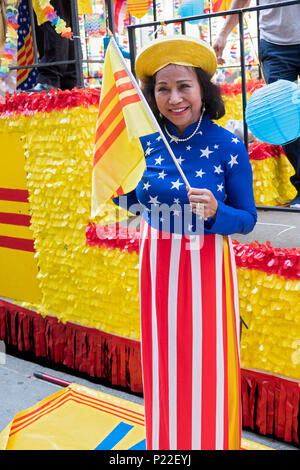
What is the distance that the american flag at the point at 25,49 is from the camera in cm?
414

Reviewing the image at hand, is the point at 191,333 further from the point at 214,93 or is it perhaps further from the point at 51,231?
the point at 51,231

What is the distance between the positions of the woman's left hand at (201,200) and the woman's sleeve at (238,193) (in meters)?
0.07

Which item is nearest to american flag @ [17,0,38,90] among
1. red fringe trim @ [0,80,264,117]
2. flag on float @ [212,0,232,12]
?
red fringe trim @ [0,80,264,117]

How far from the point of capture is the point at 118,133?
1.59m

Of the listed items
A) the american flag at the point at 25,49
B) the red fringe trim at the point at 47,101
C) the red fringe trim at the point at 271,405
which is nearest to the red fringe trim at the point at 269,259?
the red fringe trim at the point at 271,405

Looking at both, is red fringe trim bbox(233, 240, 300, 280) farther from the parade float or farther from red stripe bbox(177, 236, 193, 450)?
red stripe bbox(177, 236, 193, 450)

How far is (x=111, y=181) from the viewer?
1.59 meters

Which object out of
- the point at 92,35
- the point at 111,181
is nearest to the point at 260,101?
the point at 111,181

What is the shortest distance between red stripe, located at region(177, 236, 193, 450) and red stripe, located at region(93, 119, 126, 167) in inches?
14.1

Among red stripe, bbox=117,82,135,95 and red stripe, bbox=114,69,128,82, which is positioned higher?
red stripe, bbox=114,69,128,82

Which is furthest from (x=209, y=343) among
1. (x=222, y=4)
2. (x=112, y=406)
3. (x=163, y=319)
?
(x=222, y=4)

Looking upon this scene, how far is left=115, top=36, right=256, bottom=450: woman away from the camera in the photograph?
1.55 m
